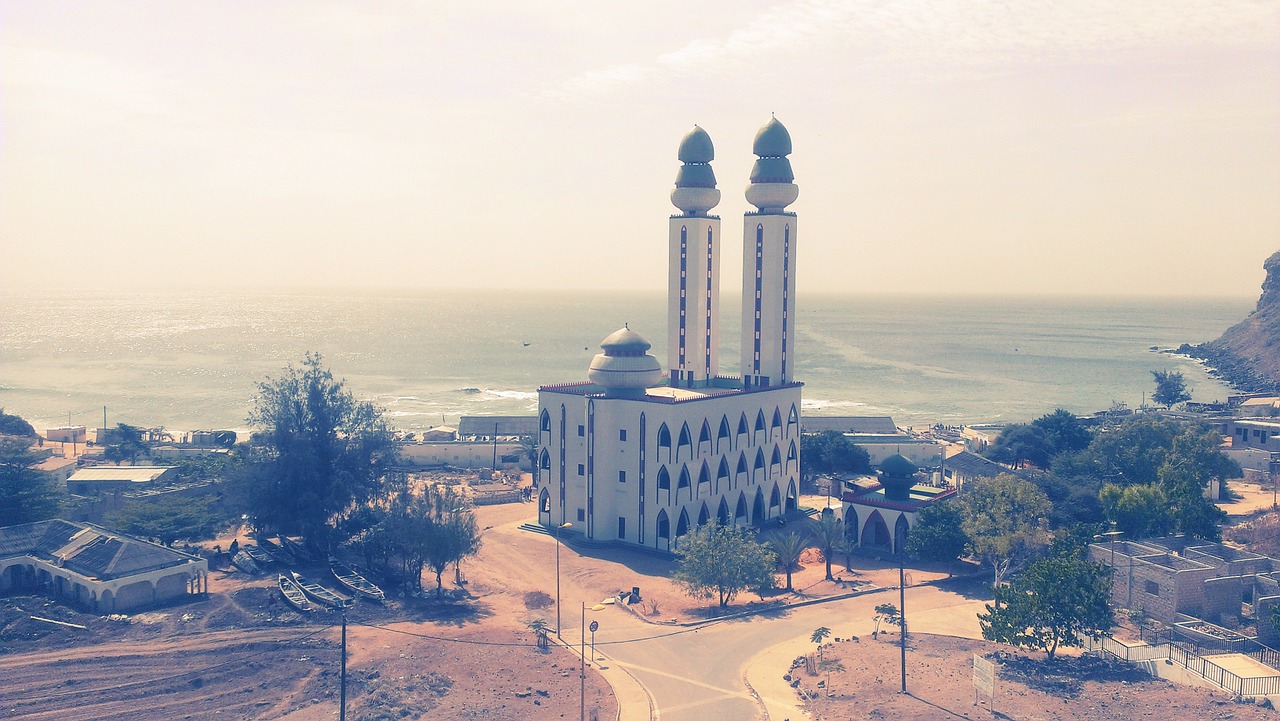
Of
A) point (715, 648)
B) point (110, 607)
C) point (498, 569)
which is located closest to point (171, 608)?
point (110, 607)

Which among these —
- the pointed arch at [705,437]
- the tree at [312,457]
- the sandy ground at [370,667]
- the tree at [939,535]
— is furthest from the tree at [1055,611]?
the tree at [312,457]

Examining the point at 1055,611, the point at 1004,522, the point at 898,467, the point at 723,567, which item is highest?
the point at 898,467

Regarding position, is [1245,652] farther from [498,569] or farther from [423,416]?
[423,416]

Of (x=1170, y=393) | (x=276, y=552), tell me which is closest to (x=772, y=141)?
(x=276, y=552)

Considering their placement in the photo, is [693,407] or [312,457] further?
[693,407]

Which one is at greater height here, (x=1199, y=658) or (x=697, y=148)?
(x=697, y=148)

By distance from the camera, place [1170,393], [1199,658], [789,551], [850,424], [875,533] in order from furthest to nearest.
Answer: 1. [1170,393]
2. [850,424]
3. [875,533]
4. [789,551]
5. [1199,658]

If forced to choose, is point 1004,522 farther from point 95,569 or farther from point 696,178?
point 95,569
